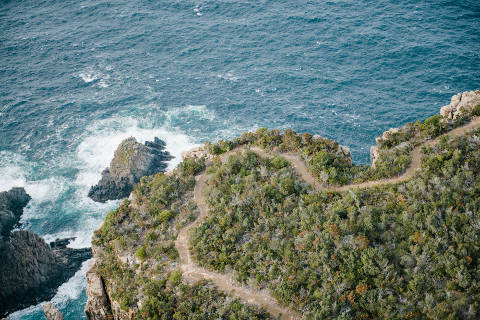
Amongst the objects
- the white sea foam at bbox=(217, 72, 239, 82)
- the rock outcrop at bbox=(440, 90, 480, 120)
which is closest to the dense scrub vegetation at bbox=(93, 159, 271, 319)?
the rock outcrop at bbox=(440, 90, 480, 120)

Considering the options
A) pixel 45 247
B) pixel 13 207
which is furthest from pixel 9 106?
pixel 45 247

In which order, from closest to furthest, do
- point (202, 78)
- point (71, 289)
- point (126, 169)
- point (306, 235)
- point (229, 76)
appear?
1. point (306, 235)
2. point (71, 289)
3. point (126, 169)
4. point (229, 76)
5. point (202, 78)

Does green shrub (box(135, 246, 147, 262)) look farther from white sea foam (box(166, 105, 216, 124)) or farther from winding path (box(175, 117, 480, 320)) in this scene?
white sea foam (box(166, 105, 216, 124))

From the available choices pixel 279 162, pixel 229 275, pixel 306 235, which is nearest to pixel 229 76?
pixel 279 162

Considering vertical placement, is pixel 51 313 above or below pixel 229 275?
below

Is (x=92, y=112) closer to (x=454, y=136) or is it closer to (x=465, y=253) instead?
(x=454, y=136)

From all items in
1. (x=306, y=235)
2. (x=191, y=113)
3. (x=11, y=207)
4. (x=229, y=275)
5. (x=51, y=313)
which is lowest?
(x=51, y=313)

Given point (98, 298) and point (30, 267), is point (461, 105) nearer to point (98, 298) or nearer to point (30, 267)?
point (98, 298)
